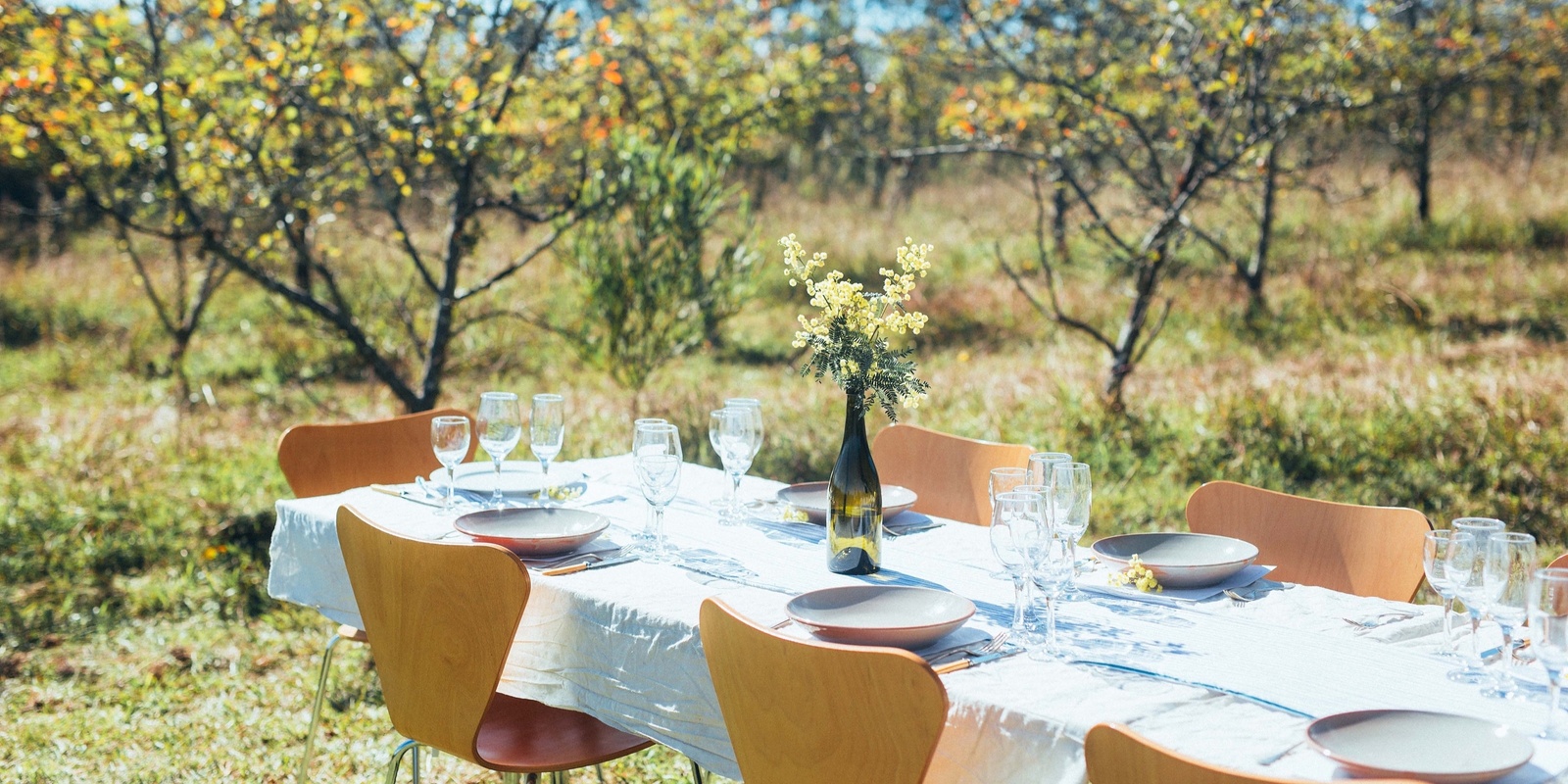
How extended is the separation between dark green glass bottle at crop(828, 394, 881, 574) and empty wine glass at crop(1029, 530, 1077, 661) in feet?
1.42

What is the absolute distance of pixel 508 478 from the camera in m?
2.85

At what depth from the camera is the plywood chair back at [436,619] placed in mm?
1854

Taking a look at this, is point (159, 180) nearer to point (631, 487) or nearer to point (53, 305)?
point (631, 487)

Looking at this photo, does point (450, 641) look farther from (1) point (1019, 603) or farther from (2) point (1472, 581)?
(2) point (1472, 581)

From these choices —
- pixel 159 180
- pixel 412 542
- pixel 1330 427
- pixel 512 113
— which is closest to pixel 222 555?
pixel 159 180

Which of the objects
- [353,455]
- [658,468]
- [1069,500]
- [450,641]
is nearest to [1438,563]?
[1069,500]

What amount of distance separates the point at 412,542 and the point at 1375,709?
1382 mm

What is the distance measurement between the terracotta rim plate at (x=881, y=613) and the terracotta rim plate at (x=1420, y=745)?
1.66ft

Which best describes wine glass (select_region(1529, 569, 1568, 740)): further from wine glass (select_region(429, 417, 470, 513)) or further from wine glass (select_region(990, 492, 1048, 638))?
wine glass (select_region(429, 417, 470, 513))

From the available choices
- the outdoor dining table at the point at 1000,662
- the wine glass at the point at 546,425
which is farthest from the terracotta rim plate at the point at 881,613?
the wine glass at the point at 546,425

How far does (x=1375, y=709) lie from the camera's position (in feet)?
4.51

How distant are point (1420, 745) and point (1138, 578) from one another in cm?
69

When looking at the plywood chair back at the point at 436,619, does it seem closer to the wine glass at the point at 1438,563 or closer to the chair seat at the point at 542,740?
the chair seat at the point at 542,740

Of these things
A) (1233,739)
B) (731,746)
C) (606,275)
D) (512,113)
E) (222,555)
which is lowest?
(222,555)
